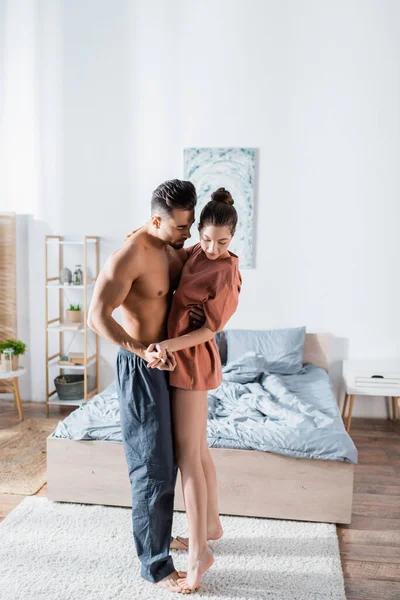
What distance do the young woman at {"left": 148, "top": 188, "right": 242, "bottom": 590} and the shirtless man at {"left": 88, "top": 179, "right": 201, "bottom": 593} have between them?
44mm

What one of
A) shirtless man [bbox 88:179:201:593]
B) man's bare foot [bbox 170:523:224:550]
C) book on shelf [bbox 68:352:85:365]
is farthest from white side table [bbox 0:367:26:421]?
shirtless man [bbox 88:179:201:593]

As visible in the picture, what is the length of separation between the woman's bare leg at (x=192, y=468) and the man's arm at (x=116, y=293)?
25cm

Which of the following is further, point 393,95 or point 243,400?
point 393,95

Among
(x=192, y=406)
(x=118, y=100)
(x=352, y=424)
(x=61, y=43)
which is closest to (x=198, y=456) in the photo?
(x=192, y=406)

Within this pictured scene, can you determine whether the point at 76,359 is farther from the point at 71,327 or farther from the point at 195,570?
the point at 195,570

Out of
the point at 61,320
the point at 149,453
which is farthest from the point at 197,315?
the point at 61,320

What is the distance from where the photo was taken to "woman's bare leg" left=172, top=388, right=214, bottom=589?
219 cm

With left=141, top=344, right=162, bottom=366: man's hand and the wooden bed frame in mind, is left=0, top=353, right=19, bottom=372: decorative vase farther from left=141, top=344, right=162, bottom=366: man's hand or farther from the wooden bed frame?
left=141, top=344, right=162, bottom=366: man's hand

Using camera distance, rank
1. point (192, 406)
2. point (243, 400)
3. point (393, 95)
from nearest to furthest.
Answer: point (192, 406), point (243, 400), point (393, 95)

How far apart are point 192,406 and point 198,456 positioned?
7.7 inches

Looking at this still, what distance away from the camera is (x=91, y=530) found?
8.71 feet

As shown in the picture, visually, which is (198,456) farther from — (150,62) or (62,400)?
(150,62)

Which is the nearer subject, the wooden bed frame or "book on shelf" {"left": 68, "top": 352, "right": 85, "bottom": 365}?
the wooden bed frame

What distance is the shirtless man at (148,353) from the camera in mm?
2076
